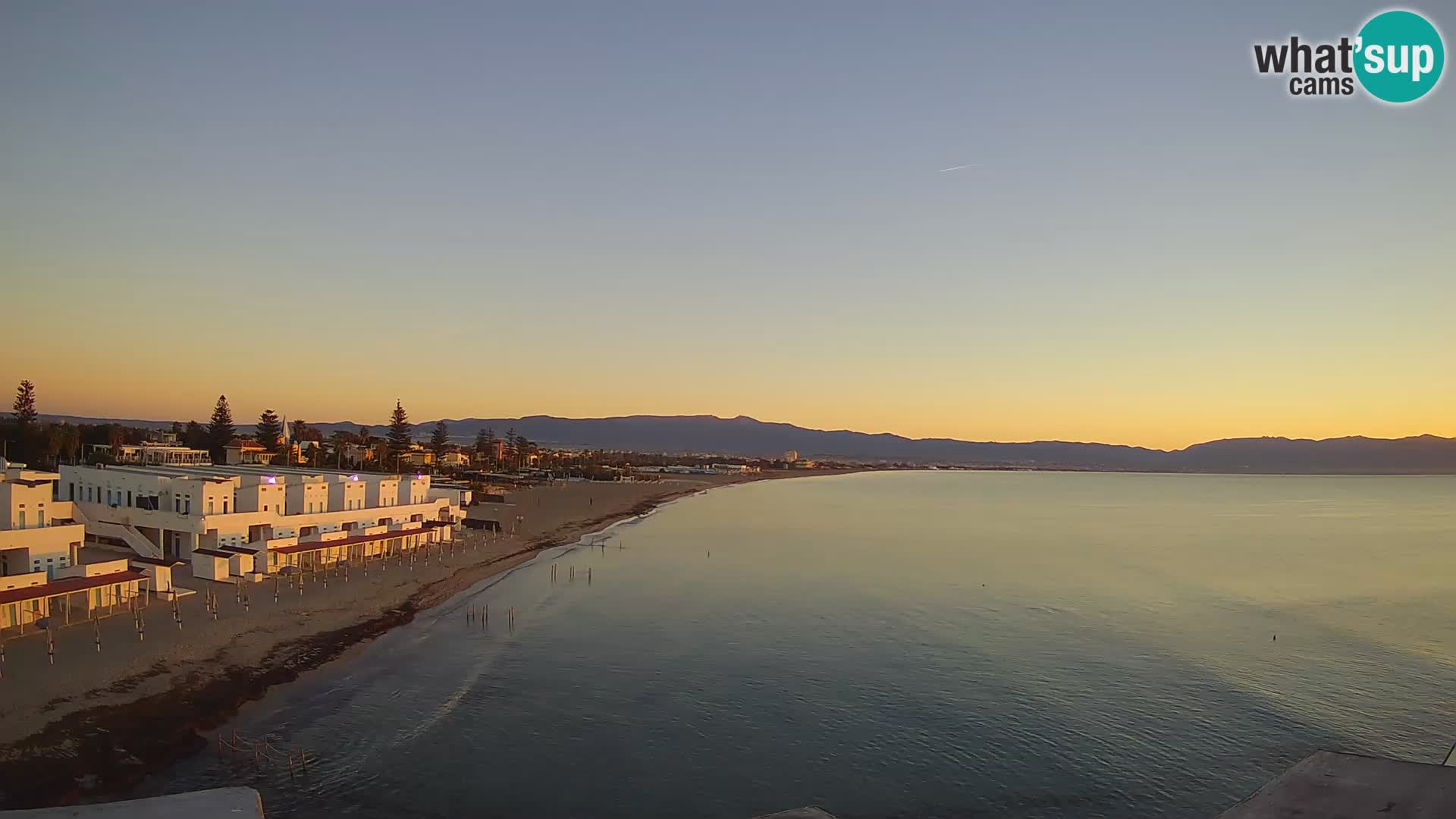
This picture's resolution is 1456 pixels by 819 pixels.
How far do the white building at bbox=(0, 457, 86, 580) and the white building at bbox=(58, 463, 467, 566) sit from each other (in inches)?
191

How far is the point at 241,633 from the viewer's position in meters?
25.7

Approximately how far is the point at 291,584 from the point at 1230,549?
68.7 m

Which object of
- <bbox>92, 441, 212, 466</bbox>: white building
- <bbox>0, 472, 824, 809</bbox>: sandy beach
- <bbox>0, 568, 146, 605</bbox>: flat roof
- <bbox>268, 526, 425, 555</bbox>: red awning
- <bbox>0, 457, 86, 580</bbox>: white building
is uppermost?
<bbox>92, 441, 212, 466</bbox>: white building

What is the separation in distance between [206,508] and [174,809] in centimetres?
2660

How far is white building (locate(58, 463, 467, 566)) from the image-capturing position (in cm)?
3306

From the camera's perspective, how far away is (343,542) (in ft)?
124

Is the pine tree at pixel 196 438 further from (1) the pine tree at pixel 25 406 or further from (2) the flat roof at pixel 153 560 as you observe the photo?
(2) the flat roof at pixel 153 560

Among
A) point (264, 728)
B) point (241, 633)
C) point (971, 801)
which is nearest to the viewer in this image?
point (971, 801)

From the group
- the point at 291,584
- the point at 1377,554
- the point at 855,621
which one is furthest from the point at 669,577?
the point at 1377,554

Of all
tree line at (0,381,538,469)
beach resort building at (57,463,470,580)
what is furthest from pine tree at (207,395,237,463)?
beach resort building at (57,463,470,580)

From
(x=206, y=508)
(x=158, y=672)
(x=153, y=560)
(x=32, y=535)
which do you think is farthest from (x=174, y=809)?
(x=206, y=508)

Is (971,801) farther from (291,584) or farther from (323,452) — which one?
(323,452)

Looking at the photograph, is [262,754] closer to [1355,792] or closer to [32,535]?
[32,535]

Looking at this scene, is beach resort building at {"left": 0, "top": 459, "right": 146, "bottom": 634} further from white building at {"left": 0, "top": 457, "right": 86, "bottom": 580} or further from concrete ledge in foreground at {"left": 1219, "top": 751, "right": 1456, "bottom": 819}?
concrete ledge in foreground at {"left": 1219, "top": 751, "right": 1456, "bottom": 819}
